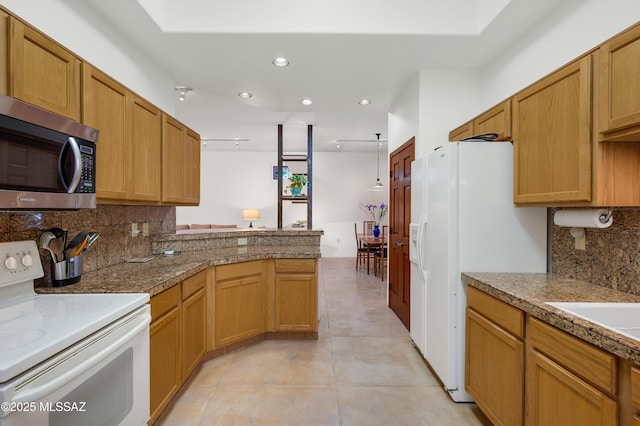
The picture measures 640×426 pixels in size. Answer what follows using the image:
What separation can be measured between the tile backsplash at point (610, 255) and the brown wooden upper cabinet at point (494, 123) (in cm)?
74

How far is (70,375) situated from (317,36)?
2454 mm

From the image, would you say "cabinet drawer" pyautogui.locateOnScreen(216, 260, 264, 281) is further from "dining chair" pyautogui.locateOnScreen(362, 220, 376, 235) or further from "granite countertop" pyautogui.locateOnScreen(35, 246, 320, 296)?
"dining chair" pyautogui.locateOnScreen(362, 220, 376, 235)

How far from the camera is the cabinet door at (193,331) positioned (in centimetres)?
211

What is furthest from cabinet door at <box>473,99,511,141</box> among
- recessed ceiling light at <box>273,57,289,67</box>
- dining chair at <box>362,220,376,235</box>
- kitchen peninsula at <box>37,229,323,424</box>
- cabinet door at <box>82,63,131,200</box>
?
dining chair at <box>362,220,376,235</box>

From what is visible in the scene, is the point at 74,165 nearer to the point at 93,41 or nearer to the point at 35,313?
the point at 35,313

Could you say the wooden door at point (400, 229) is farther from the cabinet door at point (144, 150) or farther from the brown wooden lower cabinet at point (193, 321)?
the cabinet door at point (144, 150)

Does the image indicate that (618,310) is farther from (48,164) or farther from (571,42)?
(48,164)

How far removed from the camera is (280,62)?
108 inches

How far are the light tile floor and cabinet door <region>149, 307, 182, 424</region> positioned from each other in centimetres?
19

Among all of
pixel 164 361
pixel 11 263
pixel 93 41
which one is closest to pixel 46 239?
pixel 11 263

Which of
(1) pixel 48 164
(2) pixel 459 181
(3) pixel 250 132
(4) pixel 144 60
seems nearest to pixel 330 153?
(3) pixel 250 132

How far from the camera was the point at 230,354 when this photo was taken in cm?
272

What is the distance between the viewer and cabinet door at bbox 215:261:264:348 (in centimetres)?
265

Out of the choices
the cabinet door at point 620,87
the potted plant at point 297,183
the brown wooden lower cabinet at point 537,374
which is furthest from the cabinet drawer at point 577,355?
the potted plant at point 297,183
